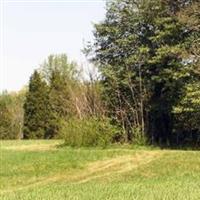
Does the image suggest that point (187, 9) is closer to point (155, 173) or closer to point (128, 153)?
point (128, 153)

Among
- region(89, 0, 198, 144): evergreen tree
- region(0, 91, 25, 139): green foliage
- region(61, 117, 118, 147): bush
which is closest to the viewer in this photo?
region(61, 117, 118, 147): bush

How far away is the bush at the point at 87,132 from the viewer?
31.2 m

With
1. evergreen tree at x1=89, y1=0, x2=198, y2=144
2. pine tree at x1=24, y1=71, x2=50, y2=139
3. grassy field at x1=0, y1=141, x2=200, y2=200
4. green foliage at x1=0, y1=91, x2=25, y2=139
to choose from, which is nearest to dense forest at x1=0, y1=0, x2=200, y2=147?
evergreen tree at x1=89, y1=0, x2=198, y2=144

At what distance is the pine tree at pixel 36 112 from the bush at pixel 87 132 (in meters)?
24.1

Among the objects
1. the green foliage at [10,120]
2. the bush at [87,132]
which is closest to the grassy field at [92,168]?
the bush at [87,132]

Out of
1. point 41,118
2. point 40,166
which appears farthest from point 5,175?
point 41,118

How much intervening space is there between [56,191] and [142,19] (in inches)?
813

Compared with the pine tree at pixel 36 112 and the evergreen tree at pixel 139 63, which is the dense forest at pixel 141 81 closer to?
the evergreen tree at pixel 139 63

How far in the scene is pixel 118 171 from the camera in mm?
23641

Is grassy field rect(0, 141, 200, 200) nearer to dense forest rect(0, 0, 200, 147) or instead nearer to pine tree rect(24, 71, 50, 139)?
dense forest rect(0, 0, 200, 147)

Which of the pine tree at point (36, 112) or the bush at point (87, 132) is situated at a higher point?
the pine tree at point (36, 112)

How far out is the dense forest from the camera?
1175 inches

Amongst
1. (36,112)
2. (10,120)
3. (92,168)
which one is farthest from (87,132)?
(10,120)

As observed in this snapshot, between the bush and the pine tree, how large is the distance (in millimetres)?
24138
